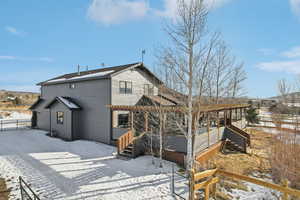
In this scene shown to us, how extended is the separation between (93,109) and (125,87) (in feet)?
11.0

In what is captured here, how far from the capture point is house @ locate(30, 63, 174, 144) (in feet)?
40.9

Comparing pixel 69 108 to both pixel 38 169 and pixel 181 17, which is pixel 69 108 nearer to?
pixel 38 169

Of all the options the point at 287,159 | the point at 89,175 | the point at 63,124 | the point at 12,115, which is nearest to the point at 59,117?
the point at 63,124

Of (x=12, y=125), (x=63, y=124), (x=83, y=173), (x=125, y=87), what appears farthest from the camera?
(x=12, y=125)

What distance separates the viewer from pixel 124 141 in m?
9.80

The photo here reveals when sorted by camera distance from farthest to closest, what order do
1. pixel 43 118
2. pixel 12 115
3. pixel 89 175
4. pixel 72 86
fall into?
pixel 12 115 → pixel 43 118 → pixel 72 86 → pixel 89 175

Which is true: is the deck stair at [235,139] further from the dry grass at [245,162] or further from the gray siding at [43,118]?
the gray siding at [43,118]

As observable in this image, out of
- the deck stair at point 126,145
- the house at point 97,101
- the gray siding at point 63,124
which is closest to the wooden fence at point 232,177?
the deck stair at point 126,145

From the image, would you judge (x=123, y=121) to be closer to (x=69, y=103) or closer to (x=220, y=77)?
(x=69, y=103)

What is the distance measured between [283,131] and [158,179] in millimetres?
7466

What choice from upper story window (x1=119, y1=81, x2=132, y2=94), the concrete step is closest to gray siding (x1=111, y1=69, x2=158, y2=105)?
upper story window (x1=119, y1=81, x2=132, y2=94)

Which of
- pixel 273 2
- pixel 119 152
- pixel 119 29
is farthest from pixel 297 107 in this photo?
pixel 119 29

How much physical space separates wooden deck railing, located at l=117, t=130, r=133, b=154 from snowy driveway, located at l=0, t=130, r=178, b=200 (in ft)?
2.45

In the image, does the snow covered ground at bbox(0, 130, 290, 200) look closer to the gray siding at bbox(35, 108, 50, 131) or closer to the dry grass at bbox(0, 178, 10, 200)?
the dry grass at bbox(0, 178, 10, 200)
